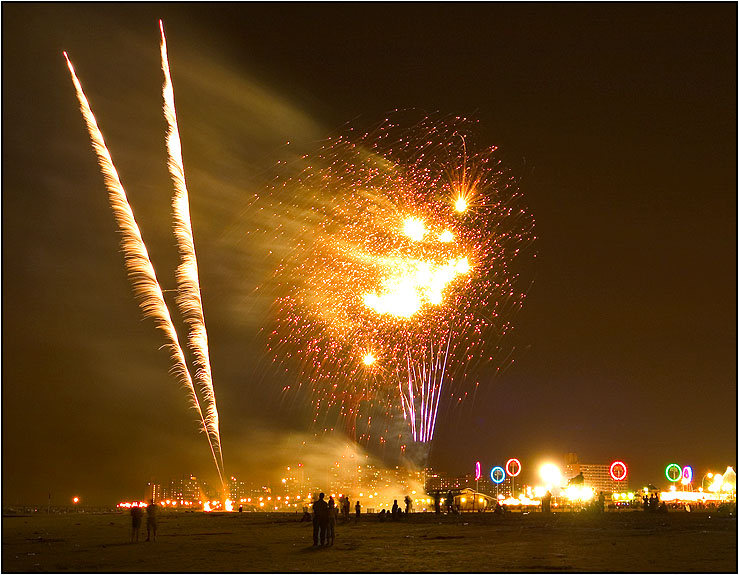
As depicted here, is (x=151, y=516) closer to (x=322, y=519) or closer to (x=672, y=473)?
(x=322, y=519)

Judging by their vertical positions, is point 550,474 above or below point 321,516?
above

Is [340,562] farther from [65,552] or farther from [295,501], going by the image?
[295,501]

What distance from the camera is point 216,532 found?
26.7 m

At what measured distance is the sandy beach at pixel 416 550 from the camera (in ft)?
48.3

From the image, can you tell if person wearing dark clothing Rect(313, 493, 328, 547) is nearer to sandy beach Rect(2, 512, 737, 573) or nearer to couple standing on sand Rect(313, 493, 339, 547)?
couple standing on sand Rect(313, 493, 339, 547)

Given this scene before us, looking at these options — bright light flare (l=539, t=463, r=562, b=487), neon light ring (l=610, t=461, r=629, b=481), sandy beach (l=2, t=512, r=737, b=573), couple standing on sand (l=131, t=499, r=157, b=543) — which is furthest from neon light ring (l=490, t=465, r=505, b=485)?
couple standing on sand (l=131, t=499, r=157, b=543)

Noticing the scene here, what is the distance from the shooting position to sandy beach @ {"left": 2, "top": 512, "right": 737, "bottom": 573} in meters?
14.7

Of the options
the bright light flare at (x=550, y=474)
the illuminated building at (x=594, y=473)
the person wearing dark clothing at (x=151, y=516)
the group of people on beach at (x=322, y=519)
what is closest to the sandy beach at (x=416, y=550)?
the group of people on beach at (x=322, y=519)

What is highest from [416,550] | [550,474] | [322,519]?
[550,474]

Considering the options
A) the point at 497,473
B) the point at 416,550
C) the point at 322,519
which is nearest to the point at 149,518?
the point at 322,519

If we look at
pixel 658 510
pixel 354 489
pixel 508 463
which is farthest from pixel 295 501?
pixel 658 510

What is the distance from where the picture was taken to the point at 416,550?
58.5ft

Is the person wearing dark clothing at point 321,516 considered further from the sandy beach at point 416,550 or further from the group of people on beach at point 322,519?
the sandy beach at point 416,550

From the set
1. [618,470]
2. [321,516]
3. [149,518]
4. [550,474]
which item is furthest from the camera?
[550,474]
